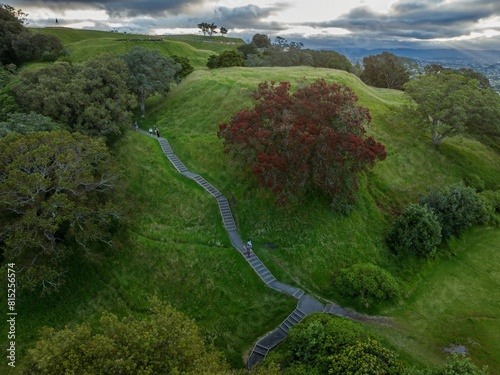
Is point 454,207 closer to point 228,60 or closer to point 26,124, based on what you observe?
Result: point 26,124

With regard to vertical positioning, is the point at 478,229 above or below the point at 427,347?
above

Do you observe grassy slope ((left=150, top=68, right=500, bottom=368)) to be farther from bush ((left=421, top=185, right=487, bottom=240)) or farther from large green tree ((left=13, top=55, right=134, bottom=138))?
large green tree ((left=13, top=55, right=134, bottom=138))

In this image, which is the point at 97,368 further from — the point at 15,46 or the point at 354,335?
the point at 15,46

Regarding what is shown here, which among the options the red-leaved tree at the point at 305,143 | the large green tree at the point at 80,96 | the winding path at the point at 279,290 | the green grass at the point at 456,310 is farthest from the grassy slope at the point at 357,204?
the large green tree at the point at 80,96

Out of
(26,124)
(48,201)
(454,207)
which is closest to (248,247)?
(48,201)

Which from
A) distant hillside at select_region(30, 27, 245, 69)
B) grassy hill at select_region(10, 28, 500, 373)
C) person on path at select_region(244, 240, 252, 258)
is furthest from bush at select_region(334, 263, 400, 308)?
distant hillside at select_region(30, 27, 245, 69)

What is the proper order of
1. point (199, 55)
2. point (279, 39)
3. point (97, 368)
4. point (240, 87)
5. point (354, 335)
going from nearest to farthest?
point (97, 368)
point (354, 335)
point (240, 87)
point (199, 55)
point (279, 39)

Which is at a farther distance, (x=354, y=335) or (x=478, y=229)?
(x=478, y=229)

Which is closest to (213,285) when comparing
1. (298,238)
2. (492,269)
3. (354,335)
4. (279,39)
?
(298,238)
